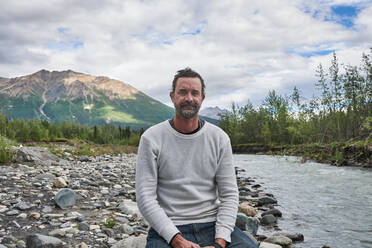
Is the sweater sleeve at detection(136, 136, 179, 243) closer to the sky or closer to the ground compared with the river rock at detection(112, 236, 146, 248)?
closer to the sky

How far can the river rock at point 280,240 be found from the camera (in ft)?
18.0

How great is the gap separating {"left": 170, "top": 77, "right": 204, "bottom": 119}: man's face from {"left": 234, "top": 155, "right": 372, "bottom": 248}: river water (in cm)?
391

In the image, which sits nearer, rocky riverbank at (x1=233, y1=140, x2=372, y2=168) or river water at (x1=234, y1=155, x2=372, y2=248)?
river water at (x1=234, y1=155, x2=372, y2=248)

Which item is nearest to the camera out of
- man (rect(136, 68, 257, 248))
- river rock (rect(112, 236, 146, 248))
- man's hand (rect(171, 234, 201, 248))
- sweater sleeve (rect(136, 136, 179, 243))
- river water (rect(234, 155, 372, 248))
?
man's hand (rect(171, 234, 201, 248))

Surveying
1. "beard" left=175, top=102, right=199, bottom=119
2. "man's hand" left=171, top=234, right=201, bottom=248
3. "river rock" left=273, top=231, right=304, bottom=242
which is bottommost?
"river rock" left=273, top=231, right=304, bottom=242

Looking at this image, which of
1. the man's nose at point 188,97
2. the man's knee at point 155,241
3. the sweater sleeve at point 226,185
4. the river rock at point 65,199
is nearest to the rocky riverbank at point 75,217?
the river rock at point 65,199

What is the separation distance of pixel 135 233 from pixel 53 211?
1613 mm

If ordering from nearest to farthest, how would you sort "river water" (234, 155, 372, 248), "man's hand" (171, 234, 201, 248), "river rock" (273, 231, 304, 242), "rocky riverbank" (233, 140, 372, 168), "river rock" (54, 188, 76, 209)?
"man's hand" (171, 234, 201, 248)
"river rock" (54, 188, 76, 209)
"river rock" (273, 231, 304, 242)
"river water" (234, 155, 372, 248)
"rocky riverbank" (233, 140, 372, 168)

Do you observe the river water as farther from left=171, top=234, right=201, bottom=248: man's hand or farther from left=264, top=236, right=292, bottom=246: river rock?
left=171, top=234, right=201, bottom=248: man's hand

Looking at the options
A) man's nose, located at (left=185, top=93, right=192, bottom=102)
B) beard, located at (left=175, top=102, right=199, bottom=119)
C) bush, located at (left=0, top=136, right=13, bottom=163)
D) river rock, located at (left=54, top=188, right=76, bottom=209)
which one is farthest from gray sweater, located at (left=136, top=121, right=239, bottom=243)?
bush, located at (left=0, top=136, right=13, bottom=163)

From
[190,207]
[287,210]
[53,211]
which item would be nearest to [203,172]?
[190,207]

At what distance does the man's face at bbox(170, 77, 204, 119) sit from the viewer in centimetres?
319

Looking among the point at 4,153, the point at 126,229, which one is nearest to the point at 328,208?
the point at 126,229

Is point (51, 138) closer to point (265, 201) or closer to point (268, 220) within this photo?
point (265, 201)
